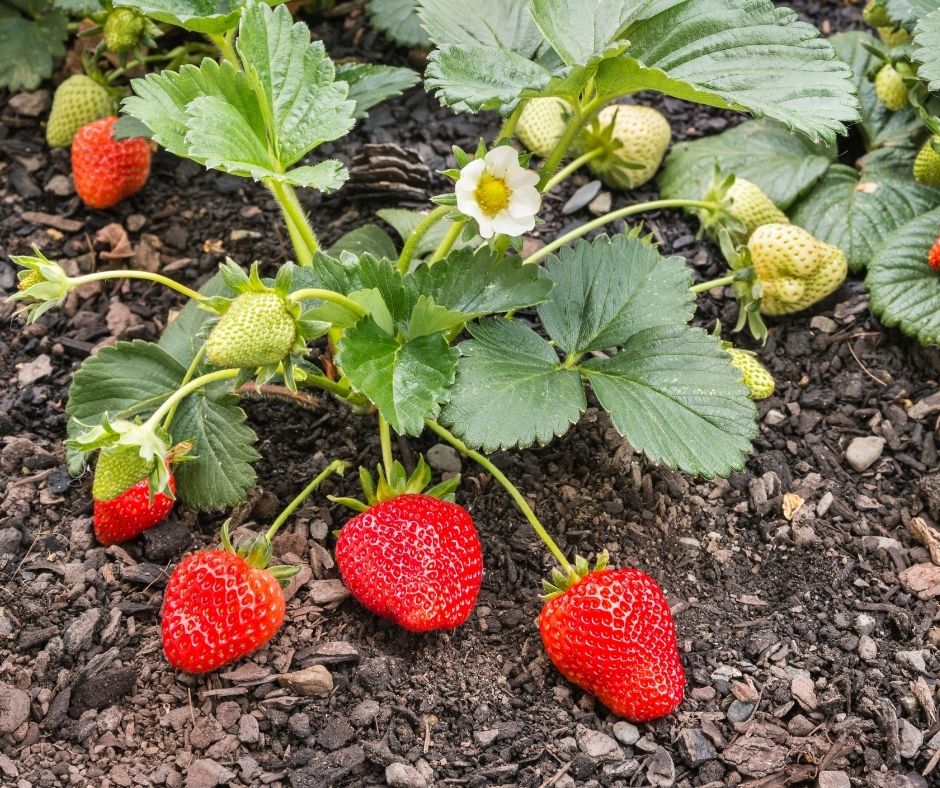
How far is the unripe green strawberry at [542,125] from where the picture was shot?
2303 millimetres

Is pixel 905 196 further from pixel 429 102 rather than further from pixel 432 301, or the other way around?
pixel 432 301

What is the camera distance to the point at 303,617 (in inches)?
66.9

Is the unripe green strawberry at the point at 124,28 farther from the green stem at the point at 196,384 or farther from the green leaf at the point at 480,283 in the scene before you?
the green leaf at the point at 480,283

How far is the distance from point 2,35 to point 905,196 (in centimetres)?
197

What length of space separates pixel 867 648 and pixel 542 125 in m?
1.23

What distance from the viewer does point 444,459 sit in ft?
6.28

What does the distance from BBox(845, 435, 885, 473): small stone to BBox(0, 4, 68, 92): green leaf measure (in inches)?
73.2

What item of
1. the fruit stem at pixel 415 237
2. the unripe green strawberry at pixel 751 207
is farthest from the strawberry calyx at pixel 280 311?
the unripe green strawberry at pixel 751 207

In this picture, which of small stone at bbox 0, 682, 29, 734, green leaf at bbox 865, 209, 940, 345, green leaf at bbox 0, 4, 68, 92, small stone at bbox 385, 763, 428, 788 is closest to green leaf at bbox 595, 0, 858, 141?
green leaf at bbox 865, 209, 940, 345

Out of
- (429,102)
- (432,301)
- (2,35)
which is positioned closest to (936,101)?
(429,102)

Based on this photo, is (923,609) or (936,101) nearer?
(923,609)

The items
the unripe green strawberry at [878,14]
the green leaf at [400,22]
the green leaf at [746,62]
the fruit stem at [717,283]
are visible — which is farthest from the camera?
the green leaf at [400,22]

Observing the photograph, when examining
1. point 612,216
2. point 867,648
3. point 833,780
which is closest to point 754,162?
point 612,216

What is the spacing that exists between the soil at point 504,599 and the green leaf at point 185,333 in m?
0.16
